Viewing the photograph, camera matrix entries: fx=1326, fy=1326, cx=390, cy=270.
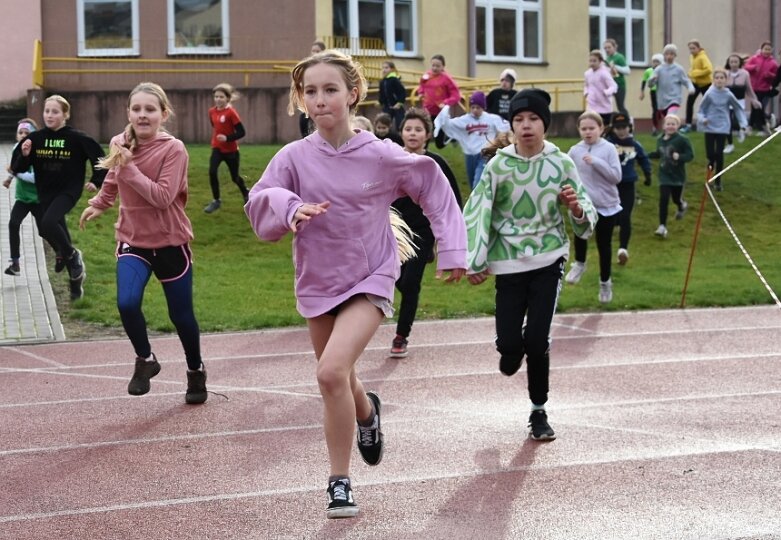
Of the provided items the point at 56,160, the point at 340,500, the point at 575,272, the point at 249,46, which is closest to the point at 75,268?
the point at 56,160

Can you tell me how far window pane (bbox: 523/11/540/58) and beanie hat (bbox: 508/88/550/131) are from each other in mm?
27137

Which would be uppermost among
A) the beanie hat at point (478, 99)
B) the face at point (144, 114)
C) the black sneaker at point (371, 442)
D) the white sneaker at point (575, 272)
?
the beanie hat at point (478, 99)

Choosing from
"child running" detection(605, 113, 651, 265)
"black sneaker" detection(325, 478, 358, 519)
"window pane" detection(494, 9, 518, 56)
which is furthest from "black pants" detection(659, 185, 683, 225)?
"black sneaker" detection(325, 478, 358, 519)

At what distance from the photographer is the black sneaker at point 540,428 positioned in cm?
751

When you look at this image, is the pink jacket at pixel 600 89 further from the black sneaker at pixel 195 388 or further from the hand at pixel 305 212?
the hand at pixel 305 212

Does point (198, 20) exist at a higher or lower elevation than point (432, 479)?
higher

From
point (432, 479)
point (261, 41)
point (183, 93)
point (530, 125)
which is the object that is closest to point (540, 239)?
point (530, 125)

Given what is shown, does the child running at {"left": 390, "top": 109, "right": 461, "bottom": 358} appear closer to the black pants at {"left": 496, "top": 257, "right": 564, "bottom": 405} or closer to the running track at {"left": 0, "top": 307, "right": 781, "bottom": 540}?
the running track at {"left": 0, "top": 307, "right": 781, "bottom": 540}

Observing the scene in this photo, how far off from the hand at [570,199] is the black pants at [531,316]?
0.99 feet

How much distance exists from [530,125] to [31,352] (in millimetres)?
5743

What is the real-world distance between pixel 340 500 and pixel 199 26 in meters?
25.3

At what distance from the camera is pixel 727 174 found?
22766 millimetres

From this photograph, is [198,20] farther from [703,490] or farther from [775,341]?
[703,490]

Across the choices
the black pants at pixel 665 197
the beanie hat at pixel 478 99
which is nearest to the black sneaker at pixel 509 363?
the beanie hat at pixel 478 99
